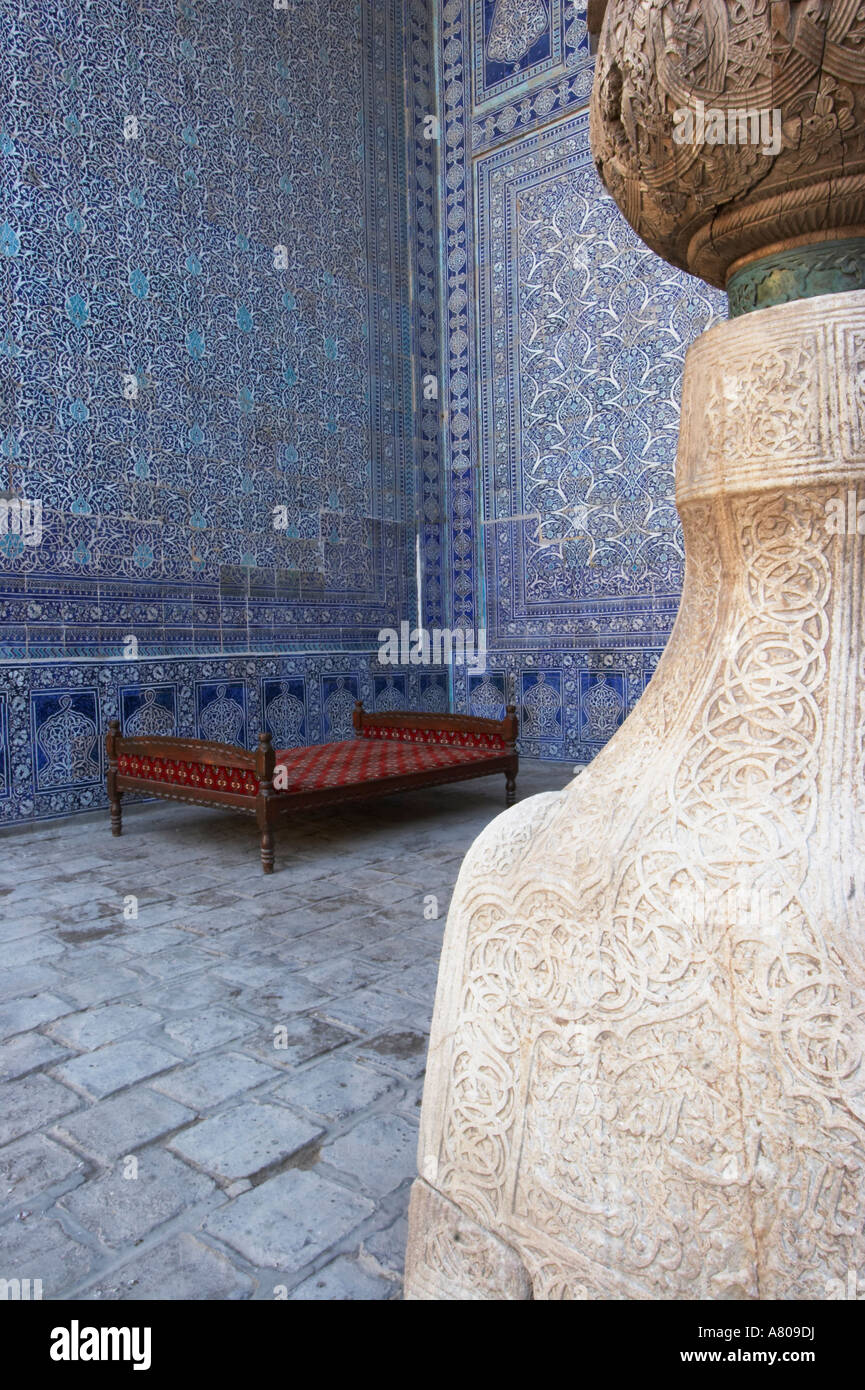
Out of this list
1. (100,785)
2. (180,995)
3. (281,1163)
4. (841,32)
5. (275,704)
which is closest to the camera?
(841,32)

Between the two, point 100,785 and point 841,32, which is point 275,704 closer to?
point 100,785

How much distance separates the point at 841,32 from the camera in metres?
0.83

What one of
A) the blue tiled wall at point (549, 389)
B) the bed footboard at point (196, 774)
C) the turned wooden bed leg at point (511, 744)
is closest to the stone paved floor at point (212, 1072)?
the bed footboard at point (196, 774)

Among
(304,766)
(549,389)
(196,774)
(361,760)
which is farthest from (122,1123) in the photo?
(549,389)

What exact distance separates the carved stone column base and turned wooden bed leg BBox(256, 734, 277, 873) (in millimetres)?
2491

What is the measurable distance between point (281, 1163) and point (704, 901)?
997mm

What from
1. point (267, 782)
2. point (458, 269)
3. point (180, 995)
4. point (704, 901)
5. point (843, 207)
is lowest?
point (180, 995)

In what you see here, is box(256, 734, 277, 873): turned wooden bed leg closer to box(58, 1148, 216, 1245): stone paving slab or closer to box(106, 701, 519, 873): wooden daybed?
box(106, 701, 519, 873): wooden daybed

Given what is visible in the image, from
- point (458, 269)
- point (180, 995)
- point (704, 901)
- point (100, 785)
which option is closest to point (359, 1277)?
point (704, 901)

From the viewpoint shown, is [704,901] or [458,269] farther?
[458,269]

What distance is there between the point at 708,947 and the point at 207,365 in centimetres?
499

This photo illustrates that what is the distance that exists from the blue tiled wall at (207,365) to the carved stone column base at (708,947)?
3.85 m

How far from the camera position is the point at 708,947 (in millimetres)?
871

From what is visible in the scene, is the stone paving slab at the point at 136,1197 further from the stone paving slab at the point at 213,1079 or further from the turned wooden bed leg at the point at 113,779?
the turned wooden bed leg at the point at 113,779
